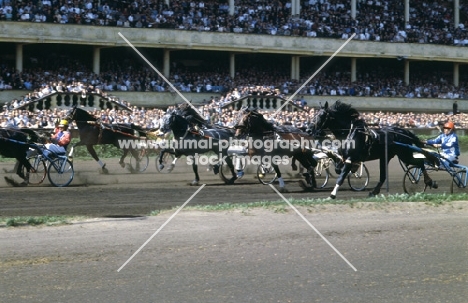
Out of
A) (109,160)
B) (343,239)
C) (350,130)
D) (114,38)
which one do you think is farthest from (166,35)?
(343,239)

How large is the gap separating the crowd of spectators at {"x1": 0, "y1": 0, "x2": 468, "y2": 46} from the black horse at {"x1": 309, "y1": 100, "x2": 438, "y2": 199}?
873 inches

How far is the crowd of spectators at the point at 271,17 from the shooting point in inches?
1476

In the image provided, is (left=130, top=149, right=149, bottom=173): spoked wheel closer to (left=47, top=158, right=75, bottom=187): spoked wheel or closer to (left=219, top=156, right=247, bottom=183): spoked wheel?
(left=219, top=156, right=247, bottom=183): spoked wheel

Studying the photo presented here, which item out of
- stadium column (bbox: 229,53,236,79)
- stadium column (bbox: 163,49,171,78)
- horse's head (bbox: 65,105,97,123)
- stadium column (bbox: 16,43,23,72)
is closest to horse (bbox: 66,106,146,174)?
horse's head (bbox: 65,105,97,123)

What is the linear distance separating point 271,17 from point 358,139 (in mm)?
28406

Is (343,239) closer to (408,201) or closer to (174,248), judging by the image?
(174,248)

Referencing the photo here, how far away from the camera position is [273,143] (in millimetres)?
18938

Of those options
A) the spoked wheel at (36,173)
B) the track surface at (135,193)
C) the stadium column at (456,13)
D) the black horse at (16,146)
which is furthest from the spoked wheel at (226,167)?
Result: the stadium column at (456,13)

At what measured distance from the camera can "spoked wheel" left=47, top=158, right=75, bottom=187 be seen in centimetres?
1908

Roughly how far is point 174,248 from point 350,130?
24.7 feet

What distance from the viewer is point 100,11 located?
127 feet

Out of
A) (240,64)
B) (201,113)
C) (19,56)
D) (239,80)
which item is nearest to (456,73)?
(240,64)

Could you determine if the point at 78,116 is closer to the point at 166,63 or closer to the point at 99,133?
the point at 99,133

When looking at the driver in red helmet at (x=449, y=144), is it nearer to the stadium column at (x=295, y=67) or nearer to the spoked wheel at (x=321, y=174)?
the spoked wheel at (x=321, y=174)
